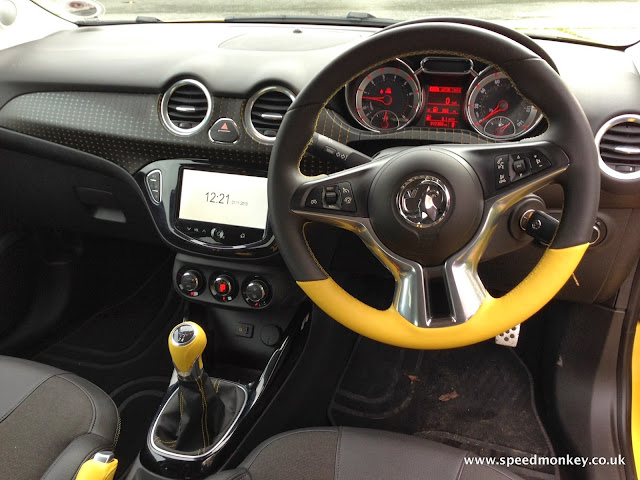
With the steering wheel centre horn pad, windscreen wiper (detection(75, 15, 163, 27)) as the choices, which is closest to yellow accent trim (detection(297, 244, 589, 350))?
the steering wheel centre horn pad

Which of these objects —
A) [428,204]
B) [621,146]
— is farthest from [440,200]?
[621,146]

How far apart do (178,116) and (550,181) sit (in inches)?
32.6

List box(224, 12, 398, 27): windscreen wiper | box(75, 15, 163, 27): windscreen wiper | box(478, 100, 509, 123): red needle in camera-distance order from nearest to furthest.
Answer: box(478, 100, 509, 123): red needle < box(224, 12, 398, 27): windscreen wiper < box(75, 15, 163, 27): windscreen wiper

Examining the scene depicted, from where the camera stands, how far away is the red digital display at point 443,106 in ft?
3.71

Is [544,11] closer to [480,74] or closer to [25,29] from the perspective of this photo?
[480,74]

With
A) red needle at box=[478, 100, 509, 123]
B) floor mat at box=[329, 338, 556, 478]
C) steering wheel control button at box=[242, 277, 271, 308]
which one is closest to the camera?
red needle at box=[478, 100, 509, 123]

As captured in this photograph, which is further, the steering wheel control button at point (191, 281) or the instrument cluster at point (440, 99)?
the steering wheel control button at point (191, 281)

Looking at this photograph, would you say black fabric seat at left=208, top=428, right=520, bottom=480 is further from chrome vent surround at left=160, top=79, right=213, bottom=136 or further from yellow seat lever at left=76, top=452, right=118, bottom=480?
chrome vent surround at left=160, top=79, right=213, bottom=136

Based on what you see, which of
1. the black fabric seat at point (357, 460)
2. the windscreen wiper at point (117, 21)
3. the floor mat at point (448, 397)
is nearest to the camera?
the black fabric seat at point (357, 460)

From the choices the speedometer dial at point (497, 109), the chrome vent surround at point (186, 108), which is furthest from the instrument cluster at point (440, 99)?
the chrome vent surround at point (186, 108)

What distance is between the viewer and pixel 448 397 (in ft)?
5.41

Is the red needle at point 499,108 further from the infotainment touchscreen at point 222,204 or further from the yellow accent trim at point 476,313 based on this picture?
the infotainment touchscreen at point 222,204

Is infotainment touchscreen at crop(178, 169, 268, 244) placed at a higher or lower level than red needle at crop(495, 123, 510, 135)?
lower

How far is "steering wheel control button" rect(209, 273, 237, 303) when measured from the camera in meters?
1.35
